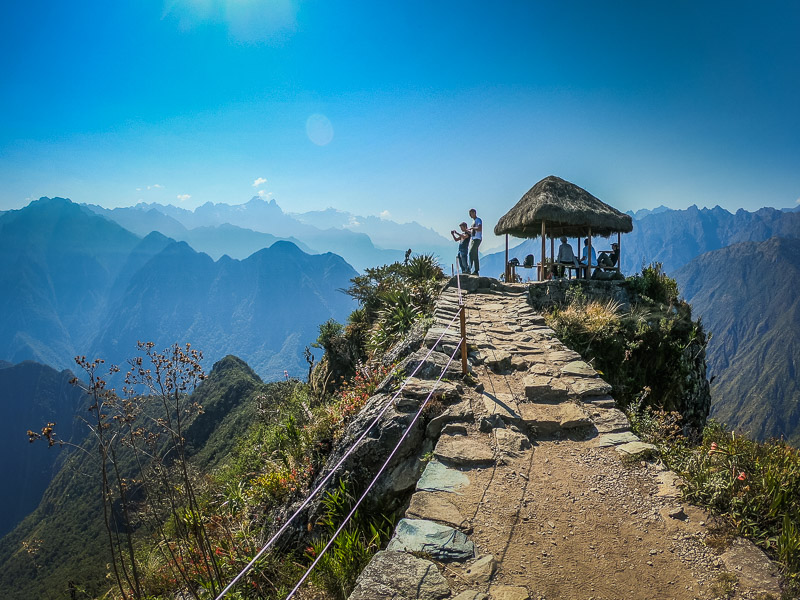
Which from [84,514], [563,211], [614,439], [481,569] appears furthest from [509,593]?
[84,514]

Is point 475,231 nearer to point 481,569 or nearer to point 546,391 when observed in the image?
point 546,391

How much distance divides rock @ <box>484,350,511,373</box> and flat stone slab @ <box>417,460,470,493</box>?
2.31 metres

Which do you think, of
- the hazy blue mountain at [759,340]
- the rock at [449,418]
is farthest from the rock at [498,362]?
the hazy blue mountain at [759,340]

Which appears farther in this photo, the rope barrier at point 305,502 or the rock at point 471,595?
the rock at point 471,595

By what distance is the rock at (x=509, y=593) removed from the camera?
7.12ft

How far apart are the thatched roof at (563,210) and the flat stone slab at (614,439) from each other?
11.3 m

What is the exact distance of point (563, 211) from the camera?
1397cm

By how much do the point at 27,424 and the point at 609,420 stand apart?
468 ft

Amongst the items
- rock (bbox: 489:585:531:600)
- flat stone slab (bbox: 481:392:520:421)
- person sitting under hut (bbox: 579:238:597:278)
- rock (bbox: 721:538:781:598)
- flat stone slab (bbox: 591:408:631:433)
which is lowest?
rock (bbox: 489:585:531:600)

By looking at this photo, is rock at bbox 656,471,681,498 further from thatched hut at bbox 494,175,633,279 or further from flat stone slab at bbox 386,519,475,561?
thatched hut at bbox 494,175,633,279

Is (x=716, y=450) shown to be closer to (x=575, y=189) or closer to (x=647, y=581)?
(x=647, y=581)

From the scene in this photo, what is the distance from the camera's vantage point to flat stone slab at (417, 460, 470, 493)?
3078 millimetres

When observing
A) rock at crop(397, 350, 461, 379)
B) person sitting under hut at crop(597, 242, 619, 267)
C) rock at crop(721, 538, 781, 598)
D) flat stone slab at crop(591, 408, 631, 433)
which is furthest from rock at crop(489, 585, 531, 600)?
person sitting under hut at crop(597, 242, 619, 267)

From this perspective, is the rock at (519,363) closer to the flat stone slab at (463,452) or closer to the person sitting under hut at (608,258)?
the flat stone slab at (463,452)
